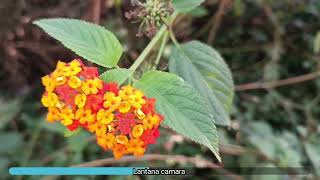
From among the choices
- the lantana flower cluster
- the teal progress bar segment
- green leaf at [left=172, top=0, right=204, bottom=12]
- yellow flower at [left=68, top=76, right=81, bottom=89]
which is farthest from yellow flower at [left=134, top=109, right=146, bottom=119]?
the teal progress bar segment

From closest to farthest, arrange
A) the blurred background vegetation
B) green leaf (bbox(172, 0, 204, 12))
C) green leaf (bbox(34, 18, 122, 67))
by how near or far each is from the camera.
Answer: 1. green leaf (bbox(34, 18, 122, 67))
2. green leaf (bbox(172, 0, 204, 12))
3. the blurred background vegetation

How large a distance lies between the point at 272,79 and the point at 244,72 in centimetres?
10

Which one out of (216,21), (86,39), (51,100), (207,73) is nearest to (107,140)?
(51,100)

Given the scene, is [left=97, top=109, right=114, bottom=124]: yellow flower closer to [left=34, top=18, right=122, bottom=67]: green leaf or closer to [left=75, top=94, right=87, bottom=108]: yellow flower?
[left=75, top=94, right=87, bottom=108]: yellow flower

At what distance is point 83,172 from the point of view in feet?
4.56

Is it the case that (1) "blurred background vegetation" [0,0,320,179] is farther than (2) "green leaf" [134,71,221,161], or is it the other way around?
(1) "blurred background vegetation" [0,0,320,179]

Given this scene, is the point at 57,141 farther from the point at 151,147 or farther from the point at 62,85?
the point at 62,85

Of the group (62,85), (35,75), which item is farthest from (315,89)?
(62,85)

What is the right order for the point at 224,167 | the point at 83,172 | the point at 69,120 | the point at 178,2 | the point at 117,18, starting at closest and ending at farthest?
the point at 69,120 < the point at 178,2 < the point at 83,172 < the point at 224,167 < the point at 117,18

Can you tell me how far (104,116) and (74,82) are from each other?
3.5 inches

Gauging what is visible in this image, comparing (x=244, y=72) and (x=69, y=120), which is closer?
(x=69, y=120)

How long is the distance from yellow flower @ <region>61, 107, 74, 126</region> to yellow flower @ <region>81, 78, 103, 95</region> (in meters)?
0.05

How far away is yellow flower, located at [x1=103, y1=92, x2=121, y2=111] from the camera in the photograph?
0.85 metres

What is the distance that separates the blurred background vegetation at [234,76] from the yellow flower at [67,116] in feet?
1.84
